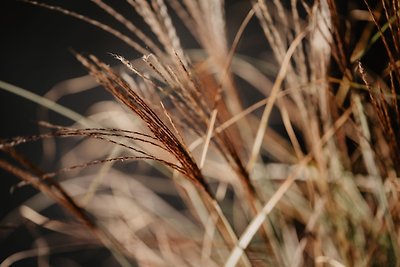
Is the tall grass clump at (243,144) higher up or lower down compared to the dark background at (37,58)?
lower down

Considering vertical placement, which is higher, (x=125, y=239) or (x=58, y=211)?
(x=58, y=211)

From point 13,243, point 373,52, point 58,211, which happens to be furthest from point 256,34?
point 13,243

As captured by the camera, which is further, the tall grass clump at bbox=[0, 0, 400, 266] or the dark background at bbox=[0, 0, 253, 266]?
the dark background at bbox=[0, 0, 253, 266]

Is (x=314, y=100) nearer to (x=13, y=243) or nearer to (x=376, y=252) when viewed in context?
(x=376, y=252)

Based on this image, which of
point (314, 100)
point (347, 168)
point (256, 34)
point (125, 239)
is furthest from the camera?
point (256, 34)

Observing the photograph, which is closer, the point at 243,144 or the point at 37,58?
the point at 243,144

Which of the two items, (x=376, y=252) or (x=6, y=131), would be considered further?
(x=6, y=131)

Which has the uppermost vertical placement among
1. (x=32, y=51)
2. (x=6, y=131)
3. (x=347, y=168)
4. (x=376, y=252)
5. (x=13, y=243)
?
(x=32, y=51)

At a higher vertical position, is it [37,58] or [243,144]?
[37,58]
